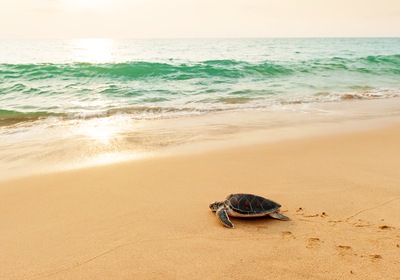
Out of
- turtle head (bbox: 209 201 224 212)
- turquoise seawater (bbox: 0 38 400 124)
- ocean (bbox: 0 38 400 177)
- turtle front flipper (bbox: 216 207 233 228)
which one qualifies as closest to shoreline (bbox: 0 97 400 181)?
ocean (bbox: 0 38 400 177)

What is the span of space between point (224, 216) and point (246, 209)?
0.86 ft

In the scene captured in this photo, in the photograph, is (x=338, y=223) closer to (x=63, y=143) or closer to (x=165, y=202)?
(x=165, y=202)

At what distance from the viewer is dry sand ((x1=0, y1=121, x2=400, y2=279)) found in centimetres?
297

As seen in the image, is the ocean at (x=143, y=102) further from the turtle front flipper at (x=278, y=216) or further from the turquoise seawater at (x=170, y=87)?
the turtle front flipper at (x=278, y=216)

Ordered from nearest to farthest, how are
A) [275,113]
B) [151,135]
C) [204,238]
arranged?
[204,238] → [151,135] → [275,113]

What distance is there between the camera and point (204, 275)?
2859mm

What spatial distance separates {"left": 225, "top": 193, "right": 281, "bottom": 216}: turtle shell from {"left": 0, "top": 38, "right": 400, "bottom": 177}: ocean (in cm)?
307

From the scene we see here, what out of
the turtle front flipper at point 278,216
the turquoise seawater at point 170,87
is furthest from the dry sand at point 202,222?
the turquoise seawater at point 170,87

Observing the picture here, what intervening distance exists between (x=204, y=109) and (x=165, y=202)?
7034 mm

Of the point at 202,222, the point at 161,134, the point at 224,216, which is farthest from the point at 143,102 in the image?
the point at 224,216

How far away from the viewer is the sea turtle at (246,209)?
3.70 m

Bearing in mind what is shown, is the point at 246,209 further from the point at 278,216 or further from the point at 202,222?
the point at 202,222

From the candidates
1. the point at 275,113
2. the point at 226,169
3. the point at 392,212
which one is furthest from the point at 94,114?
the point at 392,212

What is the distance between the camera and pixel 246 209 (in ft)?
12.2
